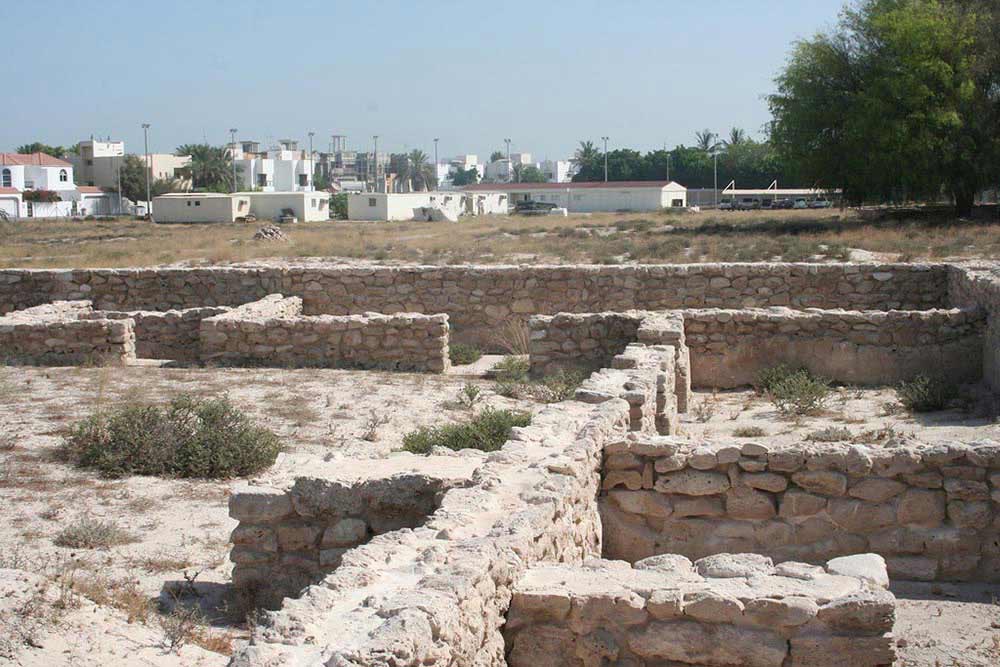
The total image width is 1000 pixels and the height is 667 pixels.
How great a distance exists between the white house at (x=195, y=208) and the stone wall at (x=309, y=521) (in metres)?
61.5

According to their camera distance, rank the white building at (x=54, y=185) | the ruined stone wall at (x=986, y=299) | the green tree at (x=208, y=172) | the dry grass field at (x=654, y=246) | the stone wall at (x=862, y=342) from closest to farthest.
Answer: the ruined stone wall at (x=986, y=299) → the stone wall at (x=862, y=342) → the dry grass field at (x=654, y=246) → the white building at (x=54, y=185) → the green tree at (x=208, y=172)

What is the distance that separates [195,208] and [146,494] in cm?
6106

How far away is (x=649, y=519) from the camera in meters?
→ 6.64

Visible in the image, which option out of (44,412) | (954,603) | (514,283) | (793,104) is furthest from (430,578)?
(793,104)

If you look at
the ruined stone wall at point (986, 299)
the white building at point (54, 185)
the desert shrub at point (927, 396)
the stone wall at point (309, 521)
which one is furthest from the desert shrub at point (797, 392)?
the white building at point (54, 185)

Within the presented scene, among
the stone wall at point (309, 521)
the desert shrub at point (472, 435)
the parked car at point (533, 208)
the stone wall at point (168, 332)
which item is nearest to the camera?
the stone wall at point (309, 521)

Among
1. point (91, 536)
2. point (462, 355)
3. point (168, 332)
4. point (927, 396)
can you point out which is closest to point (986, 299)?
point (927, 396)

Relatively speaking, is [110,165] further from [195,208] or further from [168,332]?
[168,332]

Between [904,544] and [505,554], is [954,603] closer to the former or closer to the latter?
[904,544]

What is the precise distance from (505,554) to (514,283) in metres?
12.0

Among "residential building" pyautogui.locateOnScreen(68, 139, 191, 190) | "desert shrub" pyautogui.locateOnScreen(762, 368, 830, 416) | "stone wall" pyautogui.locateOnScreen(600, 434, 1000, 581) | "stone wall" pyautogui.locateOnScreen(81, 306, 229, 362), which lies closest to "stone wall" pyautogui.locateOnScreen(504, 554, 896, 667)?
"stone wall" pyautogui.locateOnScreen(600, 434, 1000, 581)

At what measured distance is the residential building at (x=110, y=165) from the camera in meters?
97.8

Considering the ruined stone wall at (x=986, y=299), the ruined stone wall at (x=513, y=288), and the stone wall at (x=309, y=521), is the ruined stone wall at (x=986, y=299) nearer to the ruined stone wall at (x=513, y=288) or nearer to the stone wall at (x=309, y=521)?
the ruined stone wall at (x=513, y=288)

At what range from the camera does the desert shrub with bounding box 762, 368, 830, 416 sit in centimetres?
1089
